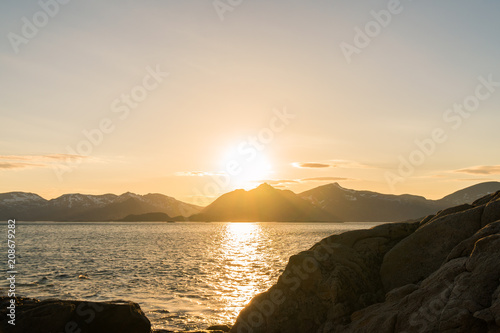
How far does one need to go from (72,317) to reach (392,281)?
1419 cm

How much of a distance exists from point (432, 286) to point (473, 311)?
7.72 feet

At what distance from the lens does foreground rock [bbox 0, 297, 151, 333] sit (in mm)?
16266

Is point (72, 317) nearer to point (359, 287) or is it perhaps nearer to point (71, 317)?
point (71, 317)

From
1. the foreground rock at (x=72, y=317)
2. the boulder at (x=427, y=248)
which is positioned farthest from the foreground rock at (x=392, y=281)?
the foreground rock at (x=72, y=317)

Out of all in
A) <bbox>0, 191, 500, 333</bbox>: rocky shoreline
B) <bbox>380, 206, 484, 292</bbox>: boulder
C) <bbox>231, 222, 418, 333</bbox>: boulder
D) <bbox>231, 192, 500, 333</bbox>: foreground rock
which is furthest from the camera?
<bbox>380, 206, 484, 292</bbox>: boulder

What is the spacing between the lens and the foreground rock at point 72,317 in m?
16.3

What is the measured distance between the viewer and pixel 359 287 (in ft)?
51.6

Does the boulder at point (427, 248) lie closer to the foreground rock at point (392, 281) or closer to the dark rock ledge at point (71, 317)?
the foreground rock at point (392, 281)

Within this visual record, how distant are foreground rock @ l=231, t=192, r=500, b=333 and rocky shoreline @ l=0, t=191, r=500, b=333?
39 millimetres

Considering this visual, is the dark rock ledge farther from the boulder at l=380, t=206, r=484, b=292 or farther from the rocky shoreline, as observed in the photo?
the boulder at l=380, t=206, r=484, b=292

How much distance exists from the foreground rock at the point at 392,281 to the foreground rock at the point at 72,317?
501 cm

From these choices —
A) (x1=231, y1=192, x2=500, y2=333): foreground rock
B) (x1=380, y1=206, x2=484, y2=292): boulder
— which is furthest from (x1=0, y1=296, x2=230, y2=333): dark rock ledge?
(x1=380, y1=206, x2=484, y2=292): boulder

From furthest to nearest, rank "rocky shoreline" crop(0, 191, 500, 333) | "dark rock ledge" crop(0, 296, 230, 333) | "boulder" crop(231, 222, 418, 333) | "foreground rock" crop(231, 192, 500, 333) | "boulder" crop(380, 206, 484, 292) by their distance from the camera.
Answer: "dark rock ledge" crop(0, 296, 230, 333) < "boulder" crop(380, 206, 484, 292) < "boulder" crop(231, 222, 418, 333) < "rocky shoreline" crop(0, 191, 500, 333) < "foreground rock" crop(231, 192, 500, 333)

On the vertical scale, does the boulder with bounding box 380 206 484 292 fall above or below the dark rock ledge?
above
